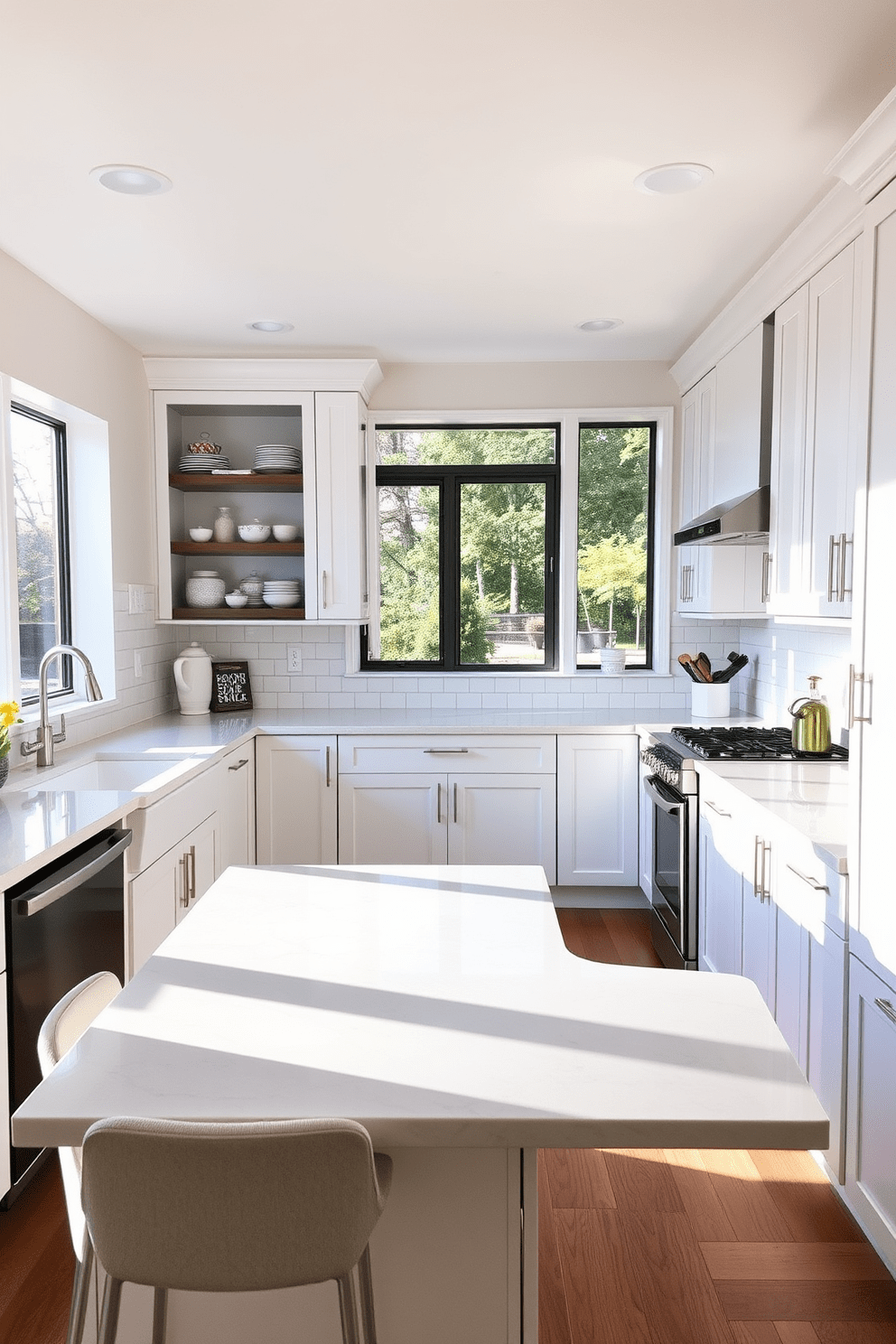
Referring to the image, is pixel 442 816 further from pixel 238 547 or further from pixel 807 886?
pixel 807 886

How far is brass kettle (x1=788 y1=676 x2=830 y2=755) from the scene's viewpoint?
338cm

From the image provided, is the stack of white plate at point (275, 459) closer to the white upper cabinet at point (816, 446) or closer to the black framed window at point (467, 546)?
the black framed window at point (467, 546)

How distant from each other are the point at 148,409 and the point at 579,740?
2564 millimetres

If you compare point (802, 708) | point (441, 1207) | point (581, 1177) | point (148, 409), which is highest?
point (148, 409)

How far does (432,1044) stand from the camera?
1.24 meters

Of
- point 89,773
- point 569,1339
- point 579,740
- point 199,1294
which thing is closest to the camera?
point 199,1294

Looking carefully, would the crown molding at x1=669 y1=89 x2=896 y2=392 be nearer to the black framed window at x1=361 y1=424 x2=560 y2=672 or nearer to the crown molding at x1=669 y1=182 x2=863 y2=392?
the crown molding at x1=669 y1=182 x2=863 y2=392

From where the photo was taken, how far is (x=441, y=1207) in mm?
1291

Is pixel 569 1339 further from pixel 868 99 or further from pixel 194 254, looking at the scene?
pixel 194 254

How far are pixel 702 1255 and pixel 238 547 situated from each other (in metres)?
3.49

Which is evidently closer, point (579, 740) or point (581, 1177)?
point (581, 1177)

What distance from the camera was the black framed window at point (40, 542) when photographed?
3492mm

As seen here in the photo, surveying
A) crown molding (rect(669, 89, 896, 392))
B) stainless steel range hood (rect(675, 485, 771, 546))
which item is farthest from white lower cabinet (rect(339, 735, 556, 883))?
crown molding (rect(669, 89, 896, 392))

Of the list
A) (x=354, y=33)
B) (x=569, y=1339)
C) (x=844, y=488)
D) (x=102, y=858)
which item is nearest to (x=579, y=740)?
(x=844, y=488)
